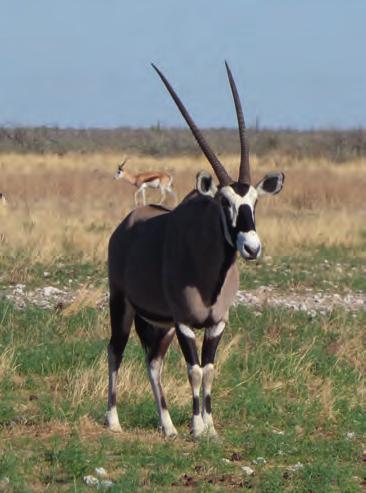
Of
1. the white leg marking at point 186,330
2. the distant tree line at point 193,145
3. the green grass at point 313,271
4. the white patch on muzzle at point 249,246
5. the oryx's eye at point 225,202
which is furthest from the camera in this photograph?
the distant tree line at point 193,145

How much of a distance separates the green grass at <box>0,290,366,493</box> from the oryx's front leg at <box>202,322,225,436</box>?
17 centimetres

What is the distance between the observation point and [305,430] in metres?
8.20

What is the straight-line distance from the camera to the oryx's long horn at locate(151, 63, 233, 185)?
7.78 m

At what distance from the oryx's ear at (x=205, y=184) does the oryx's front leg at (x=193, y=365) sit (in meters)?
0.83

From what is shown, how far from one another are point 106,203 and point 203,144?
21.9 metres

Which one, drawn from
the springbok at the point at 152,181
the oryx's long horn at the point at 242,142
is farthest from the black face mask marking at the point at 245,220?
the springbok at the point at 152,181

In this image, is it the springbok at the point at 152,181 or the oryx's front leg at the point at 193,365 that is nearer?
the oryx's front leg at the point at 193,365

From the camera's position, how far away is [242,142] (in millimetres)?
8086

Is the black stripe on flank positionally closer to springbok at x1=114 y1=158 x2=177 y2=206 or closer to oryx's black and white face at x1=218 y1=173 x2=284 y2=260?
oryx's black and white face at x1=218 y1=173 x2=284 y2=260

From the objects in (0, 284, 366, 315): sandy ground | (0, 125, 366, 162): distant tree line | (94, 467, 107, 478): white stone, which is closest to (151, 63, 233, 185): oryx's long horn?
(94, 467, 107, 478): white stone

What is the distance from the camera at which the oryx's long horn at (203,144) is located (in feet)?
25.5

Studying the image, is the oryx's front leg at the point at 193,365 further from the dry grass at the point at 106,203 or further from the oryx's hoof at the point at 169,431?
the dry grass at the point at 106,203

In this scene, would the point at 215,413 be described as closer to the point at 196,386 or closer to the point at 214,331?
the point at 196,386

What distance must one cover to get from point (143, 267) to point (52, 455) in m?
1.68
